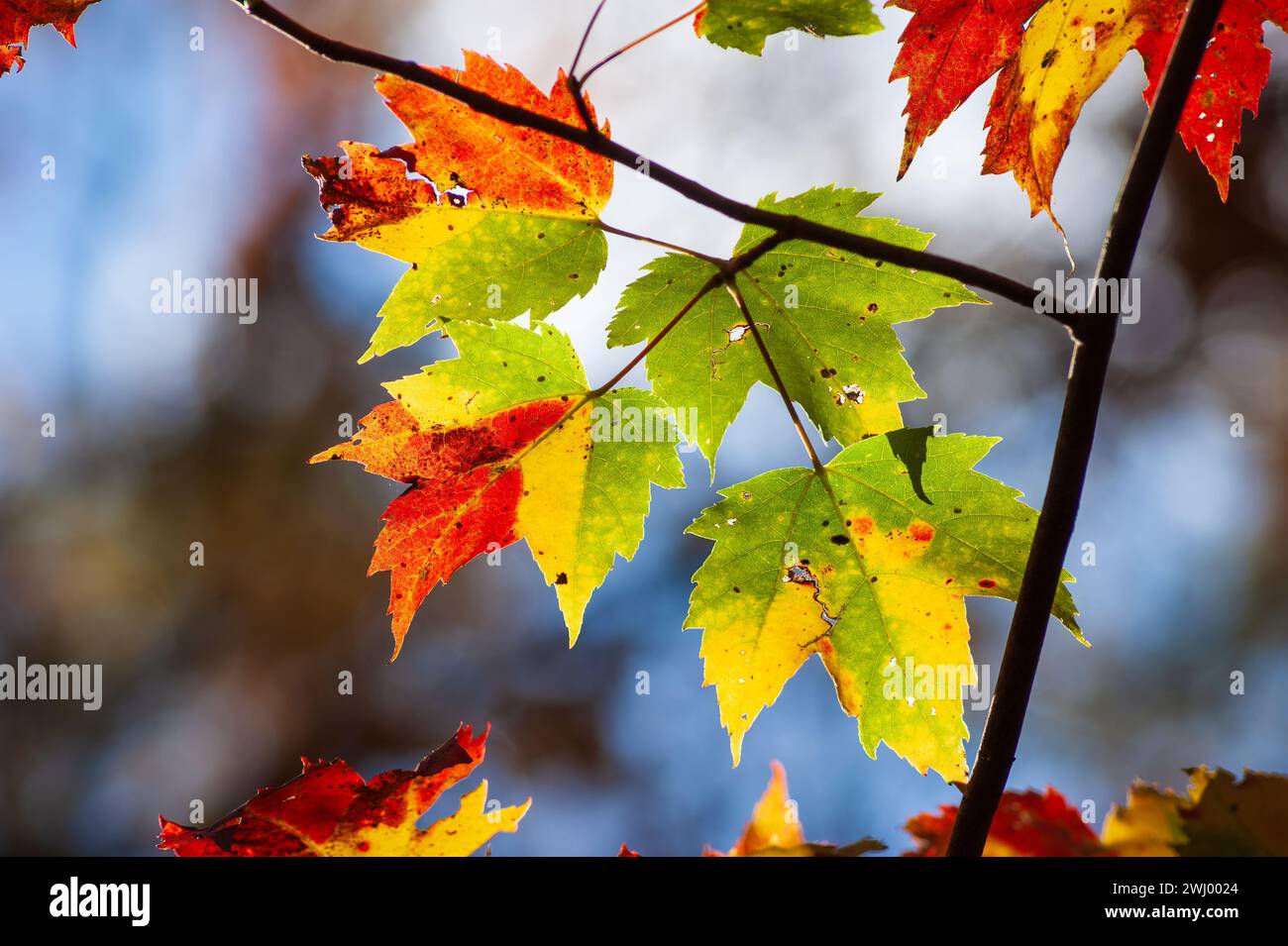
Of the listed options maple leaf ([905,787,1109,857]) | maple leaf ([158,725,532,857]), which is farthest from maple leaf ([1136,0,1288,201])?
maple leaf ([158,725,532,857])

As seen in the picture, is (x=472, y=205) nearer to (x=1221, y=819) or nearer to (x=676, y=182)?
(x=676, y=182)

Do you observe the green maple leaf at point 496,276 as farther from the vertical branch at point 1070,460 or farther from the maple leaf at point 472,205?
the vertical branch at point 1070,460

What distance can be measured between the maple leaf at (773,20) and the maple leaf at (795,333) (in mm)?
201

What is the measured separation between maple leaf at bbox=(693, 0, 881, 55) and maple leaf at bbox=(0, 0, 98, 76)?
1.80 feet

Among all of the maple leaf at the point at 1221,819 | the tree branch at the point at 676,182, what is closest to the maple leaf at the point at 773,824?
the maple leaf at the point at 1221,819

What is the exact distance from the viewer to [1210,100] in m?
0.95

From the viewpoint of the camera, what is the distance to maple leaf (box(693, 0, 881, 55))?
0.74 m

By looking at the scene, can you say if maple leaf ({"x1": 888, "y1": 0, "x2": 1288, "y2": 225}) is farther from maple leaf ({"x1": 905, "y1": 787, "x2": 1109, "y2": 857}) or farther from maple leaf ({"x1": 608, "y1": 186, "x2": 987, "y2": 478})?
maple leaf ({"x1": 905, "y1": 787, "x2": 1109, "y2": 857})

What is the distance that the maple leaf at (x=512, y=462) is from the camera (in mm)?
949

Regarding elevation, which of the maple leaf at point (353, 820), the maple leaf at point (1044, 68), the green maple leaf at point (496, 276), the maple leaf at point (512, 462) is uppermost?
the maple leaf at point (1044, 68)

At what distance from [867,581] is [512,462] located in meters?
0.40
